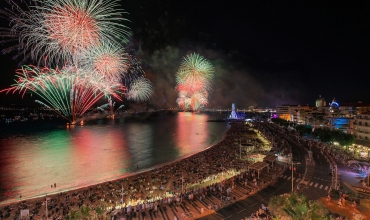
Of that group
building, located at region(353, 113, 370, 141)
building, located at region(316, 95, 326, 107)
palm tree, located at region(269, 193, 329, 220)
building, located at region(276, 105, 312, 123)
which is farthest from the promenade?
building, located at region(316, 95, 326, 107)

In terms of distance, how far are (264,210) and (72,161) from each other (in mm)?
28320

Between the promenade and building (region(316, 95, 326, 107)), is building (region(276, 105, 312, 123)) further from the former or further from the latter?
the promenade

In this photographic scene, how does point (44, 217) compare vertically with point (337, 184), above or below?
below

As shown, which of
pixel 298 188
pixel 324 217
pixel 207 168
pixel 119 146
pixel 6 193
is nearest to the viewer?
pixel 324 217

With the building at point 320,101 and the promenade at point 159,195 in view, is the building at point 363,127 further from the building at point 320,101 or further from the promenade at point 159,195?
the building at point 320,101

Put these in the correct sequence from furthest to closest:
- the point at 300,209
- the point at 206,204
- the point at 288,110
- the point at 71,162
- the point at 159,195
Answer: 1. the point at 288,110
2. the point at 71,162
3. the point at 159,195
4. the point at 206,204
5. the point at 300,209

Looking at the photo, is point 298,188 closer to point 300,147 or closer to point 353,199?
point 353,199

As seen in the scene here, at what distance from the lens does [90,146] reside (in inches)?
1793

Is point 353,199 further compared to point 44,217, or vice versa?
point 44,217

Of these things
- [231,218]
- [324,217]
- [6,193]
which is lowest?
[6,193]

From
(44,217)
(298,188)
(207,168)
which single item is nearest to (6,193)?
(44,217)

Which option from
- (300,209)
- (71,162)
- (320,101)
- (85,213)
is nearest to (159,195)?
(85,213)

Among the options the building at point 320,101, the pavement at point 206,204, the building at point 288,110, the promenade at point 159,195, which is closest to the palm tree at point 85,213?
the promenade at point 159,195

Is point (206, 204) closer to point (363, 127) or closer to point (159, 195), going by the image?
point (159, 195)
